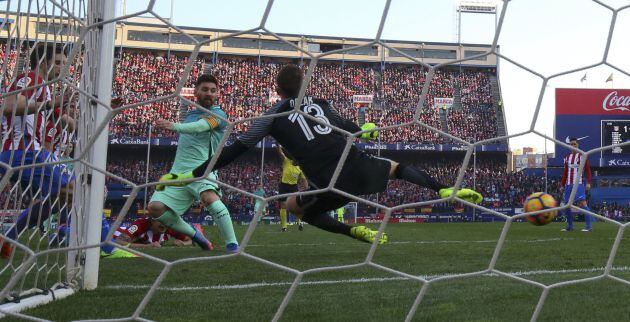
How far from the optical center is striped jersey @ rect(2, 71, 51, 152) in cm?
211

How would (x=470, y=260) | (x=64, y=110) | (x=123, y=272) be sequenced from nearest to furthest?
(x=64, y=110)
(x=123, y=272)
(x=470, y=260)

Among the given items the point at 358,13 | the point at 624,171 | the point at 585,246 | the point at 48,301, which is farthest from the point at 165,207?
the point at 624,171

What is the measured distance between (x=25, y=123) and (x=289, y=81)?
3.66 feet

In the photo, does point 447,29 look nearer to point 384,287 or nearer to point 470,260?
point 384,287

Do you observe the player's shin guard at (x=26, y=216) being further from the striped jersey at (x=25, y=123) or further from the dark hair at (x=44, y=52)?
the dark hair at (x=44, y=52)

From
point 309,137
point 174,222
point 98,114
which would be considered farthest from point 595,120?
point 98,114

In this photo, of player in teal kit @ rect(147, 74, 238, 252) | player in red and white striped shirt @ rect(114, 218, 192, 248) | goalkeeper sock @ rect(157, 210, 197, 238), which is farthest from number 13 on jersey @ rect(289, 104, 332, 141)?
player in red and white striped shirt @ rect(114, 218, 192, 248)

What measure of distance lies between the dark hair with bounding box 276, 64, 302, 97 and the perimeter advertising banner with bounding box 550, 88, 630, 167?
1145 millimetres

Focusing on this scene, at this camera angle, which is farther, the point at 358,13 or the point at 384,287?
the point at 384,287

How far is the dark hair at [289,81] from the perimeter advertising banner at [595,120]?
1145mm

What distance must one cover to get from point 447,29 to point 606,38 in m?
0.55

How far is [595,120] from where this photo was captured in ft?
21.0

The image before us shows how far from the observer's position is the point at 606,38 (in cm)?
188

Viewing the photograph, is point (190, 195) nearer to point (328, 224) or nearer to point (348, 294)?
point (328, 224)
